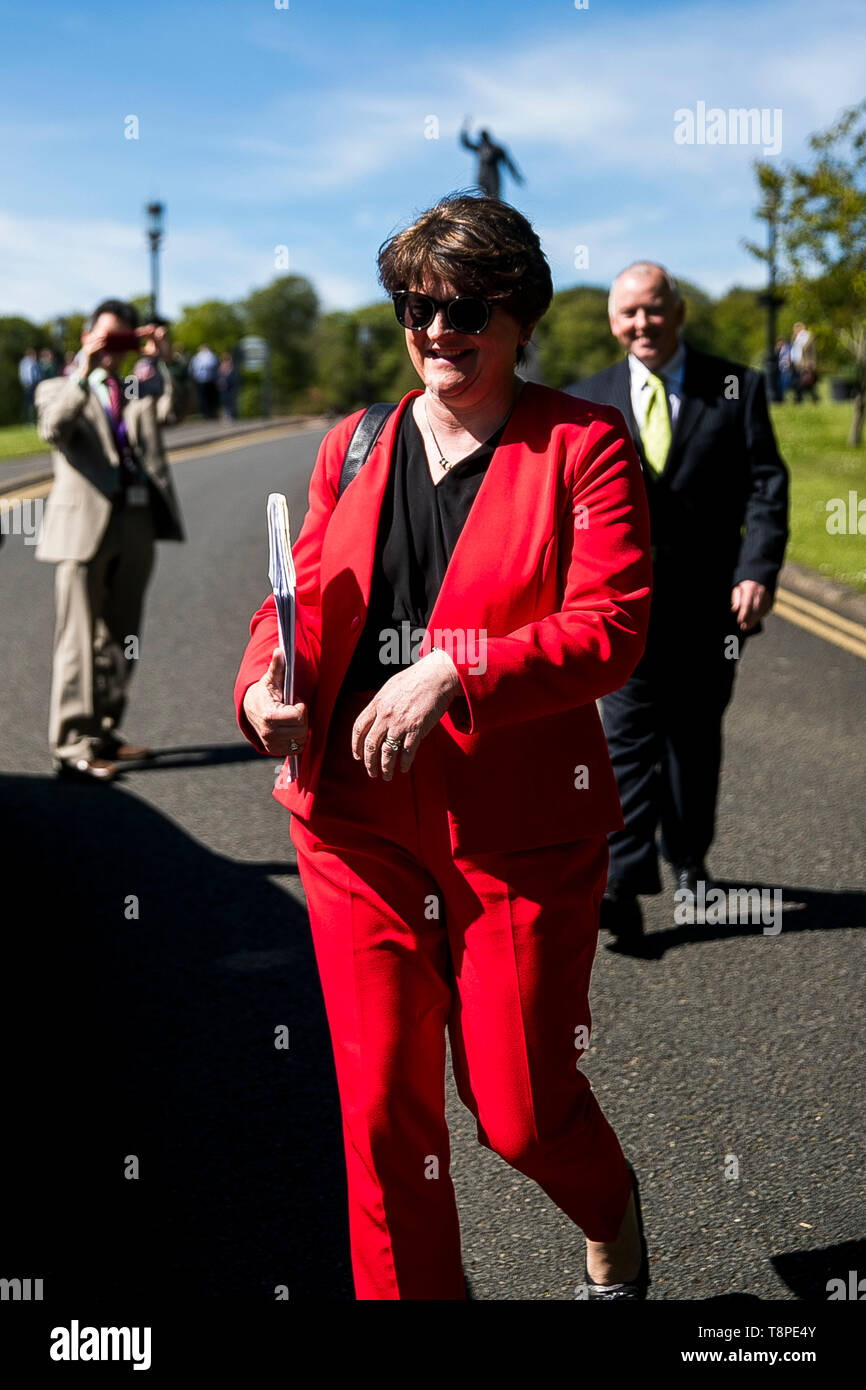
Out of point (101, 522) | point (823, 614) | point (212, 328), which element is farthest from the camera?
point (212, 328)

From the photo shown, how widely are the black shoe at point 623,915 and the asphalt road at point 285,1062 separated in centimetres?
7

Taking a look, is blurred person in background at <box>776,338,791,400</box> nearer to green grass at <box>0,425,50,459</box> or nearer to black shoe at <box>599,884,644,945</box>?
green grass at <box>0,425,50,459</box>

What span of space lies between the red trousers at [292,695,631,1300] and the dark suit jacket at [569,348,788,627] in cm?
252

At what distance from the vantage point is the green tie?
4902mm

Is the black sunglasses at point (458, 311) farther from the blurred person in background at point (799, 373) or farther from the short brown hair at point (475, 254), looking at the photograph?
the blurred person in background at point (799, 373)

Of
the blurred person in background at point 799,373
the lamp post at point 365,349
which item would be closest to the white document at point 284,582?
the lamp post at point 365,349

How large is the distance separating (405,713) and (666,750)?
3016 millimetres

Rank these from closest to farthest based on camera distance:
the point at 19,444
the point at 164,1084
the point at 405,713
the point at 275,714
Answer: the point at 405,713 → the point at 275,714 → the point at 164,1084 → the point at 19,444

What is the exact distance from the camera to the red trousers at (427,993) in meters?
2.46

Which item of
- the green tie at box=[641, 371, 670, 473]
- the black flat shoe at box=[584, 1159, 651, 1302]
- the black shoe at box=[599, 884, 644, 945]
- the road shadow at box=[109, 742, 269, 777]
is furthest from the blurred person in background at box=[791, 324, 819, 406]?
the black flat shoe at box=[584, 1159, 651, 1302]

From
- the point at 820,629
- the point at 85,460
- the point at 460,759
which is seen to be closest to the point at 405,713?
the point at 460,759

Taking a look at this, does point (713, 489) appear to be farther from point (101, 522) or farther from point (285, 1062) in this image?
point (101, 522)

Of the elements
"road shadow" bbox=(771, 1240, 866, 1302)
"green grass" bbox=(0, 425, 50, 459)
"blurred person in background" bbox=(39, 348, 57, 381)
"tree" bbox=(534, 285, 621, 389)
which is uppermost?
"tree" bbox=(534, 285, 621, 389)

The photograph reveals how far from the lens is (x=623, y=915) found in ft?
15.9
